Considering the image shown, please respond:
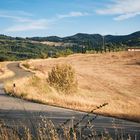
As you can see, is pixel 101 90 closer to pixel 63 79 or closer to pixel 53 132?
pixel 63 79

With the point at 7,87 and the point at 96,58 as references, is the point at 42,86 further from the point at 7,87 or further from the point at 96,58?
the point at 96,58

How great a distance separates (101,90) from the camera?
51719mm

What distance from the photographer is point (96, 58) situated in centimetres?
12012

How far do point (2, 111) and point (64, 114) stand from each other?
293 cm

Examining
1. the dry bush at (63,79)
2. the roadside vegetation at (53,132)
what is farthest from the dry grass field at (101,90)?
the roadside vegetation at (53,132)

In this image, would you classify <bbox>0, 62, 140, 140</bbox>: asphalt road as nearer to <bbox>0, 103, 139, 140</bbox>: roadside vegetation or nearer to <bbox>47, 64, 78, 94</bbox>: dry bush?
<bbox>0, 103, 139, 140</bbox>: roadside vegetation

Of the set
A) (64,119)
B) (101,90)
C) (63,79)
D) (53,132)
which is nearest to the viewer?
(53,132)

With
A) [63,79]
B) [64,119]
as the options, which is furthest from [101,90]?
[64,119]

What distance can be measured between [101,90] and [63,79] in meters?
14.3

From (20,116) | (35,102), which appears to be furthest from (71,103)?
(20,116)

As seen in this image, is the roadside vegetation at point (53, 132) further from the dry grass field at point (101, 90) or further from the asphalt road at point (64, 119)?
the dry grass field at point (101, 90)

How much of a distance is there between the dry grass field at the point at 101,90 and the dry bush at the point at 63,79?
2.67ft

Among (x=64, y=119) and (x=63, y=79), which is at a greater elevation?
(x=64, y=119)

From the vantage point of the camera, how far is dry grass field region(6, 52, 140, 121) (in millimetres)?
21541
